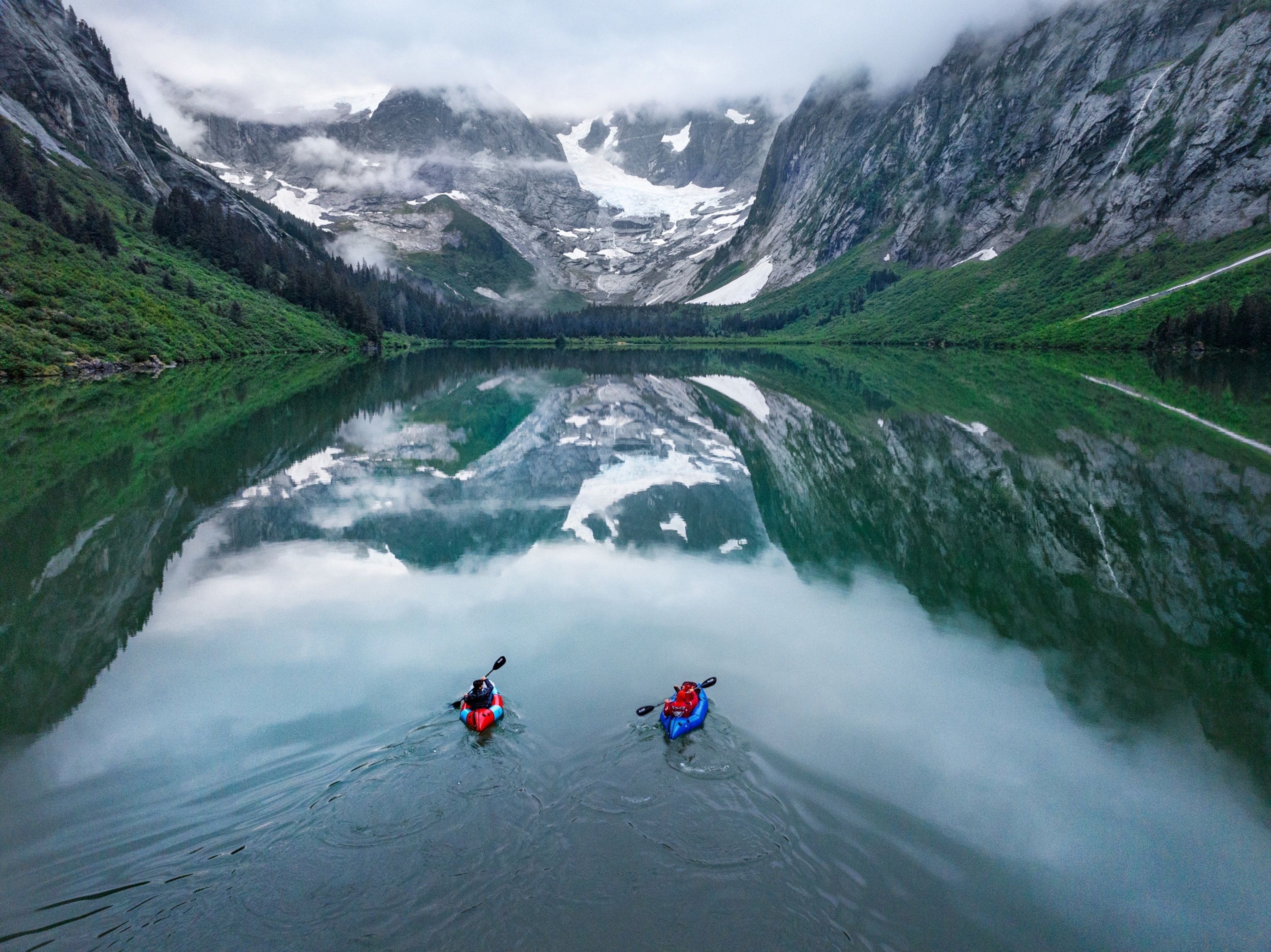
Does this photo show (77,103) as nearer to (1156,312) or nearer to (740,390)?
(740,390)

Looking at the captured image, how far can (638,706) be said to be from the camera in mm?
12117

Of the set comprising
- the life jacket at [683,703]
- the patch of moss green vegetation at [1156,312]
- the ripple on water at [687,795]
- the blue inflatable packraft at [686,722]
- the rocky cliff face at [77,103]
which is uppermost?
the rocky cliff face at [77,103]

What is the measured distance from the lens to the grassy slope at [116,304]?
59500 millimetres

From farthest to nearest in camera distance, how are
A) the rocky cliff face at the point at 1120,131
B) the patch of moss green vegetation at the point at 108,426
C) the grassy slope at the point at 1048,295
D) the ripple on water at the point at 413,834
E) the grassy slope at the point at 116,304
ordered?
the rocky cliff face at the point at 1120,131 < the grassy slope at the point at 1048,295 < the grassy slope at the point at 116,304 < the patch of moss green vegetation at the point at 108,426 < the ripple on water at the point at 413,834

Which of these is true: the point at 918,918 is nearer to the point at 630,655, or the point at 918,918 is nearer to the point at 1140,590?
the point at 630,655

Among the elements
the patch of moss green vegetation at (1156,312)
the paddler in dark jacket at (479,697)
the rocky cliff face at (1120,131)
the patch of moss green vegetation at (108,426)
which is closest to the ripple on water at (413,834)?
the paddler in dark jacket at (479,697)

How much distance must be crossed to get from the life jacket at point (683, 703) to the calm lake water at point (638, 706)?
0.46 metres

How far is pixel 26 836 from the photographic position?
8.44 meters

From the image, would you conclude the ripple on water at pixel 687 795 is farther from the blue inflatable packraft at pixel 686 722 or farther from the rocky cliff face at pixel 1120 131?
the rocky cliff face at pixel 1120 131

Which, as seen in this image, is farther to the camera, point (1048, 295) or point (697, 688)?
point (1048, 295)

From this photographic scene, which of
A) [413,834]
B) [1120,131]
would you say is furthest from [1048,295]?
[413,834]

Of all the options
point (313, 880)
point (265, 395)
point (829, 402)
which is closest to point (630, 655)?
point (313, 880)

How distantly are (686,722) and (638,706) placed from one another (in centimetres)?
128

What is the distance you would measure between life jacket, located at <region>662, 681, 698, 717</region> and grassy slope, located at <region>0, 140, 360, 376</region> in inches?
2577
